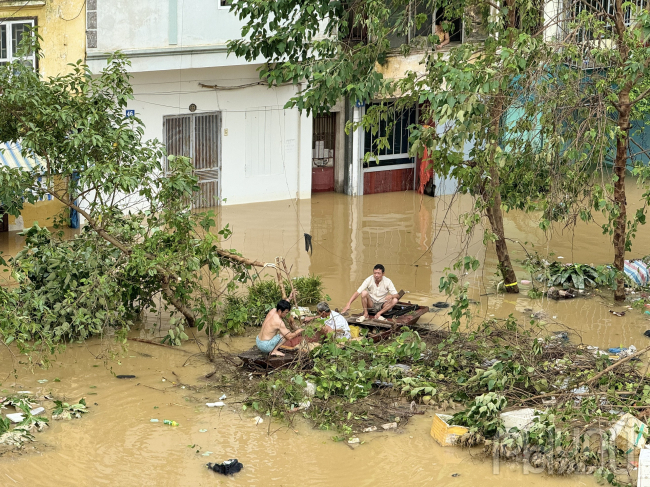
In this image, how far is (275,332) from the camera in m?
10.5

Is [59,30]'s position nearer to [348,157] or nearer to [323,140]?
[323,140]

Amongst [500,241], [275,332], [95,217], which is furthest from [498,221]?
[95,217]

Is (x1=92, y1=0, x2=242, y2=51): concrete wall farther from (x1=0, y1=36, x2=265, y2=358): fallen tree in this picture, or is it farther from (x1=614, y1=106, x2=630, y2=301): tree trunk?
(x1=614, y1=106, x2=630, y2=301): tree trunk

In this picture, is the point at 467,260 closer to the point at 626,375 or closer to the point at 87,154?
the point at 626,375

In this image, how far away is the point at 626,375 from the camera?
9.77 metres

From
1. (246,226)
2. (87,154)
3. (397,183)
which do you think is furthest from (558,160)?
(397,183)

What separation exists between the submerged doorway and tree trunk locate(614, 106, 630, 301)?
914cm

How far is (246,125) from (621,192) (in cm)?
938

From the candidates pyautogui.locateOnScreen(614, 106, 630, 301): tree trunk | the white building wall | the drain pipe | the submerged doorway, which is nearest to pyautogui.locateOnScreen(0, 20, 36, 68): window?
the white building wall

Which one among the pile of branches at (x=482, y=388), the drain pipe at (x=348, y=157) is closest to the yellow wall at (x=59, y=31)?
the drain pipe at (x=348, y=157)

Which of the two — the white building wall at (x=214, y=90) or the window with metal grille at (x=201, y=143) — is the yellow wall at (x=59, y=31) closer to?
the white building wall at (x=214, y=90)

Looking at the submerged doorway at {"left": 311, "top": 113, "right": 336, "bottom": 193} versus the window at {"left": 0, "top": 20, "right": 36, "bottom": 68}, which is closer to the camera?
the window at {"left": 0, "top": 20, "right": 36, "bottom": 68}

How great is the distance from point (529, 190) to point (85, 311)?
674 centimetres

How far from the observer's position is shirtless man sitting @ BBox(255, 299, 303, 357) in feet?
34.1
